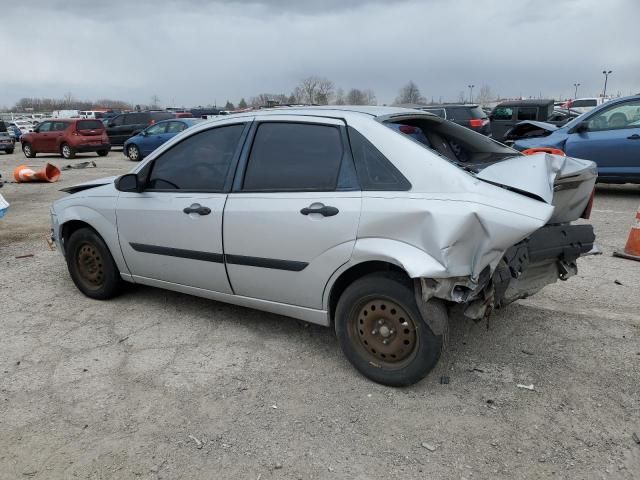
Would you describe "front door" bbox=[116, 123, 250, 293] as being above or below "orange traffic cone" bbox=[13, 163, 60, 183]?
above

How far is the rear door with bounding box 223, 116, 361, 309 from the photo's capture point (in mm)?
3309

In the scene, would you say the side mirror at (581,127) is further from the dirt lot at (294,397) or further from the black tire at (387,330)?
the black tire at (387,330)

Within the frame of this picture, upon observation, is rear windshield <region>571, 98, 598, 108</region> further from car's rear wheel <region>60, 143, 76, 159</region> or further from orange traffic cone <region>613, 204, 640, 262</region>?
orange traffic cone <region>613, 204, 640, 262</region>

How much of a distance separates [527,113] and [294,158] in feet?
55.2

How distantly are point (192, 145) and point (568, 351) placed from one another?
3.15 metres

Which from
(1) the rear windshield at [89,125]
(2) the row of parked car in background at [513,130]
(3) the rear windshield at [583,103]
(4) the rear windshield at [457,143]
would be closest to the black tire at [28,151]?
(2) the row of parked car in background at [513,130]

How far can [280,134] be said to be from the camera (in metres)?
3.72

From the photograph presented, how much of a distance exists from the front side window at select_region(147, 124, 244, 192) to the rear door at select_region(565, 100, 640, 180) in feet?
24.0

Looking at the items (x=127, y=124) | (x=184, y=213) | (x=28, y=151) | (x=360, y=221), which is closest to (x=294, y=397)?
(x=360, y=221)

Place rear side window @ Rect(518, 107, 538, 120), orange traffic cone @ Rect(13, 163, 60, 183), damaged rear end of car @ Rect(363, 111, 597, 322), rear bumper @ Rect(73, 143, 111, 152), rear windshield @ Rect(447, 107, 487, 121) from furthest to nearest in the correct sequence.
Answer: rear bumper @ Rect(73, 143, 111, 152) → rear side window @ Rect(518, 107, 538, 120) → rear windshield @ Rect(447, 107, 487, 121) → orange traffic cone @ Rect(13, 163, 60, 183) → damaged rear end of car @ Rect(363, 111, 597, 322)

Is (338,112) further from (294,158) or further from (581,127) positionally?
(581,127)

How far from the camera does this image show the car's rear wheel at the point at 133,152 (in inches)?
734

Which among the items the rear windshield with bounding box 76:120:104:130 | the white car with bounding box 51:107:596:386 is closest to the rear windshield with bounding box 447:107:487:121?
the rear windshield with bounding box 76:120:104:130

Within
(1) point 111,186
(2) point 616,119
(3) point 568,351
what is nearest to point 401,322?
(3) point 568,351
